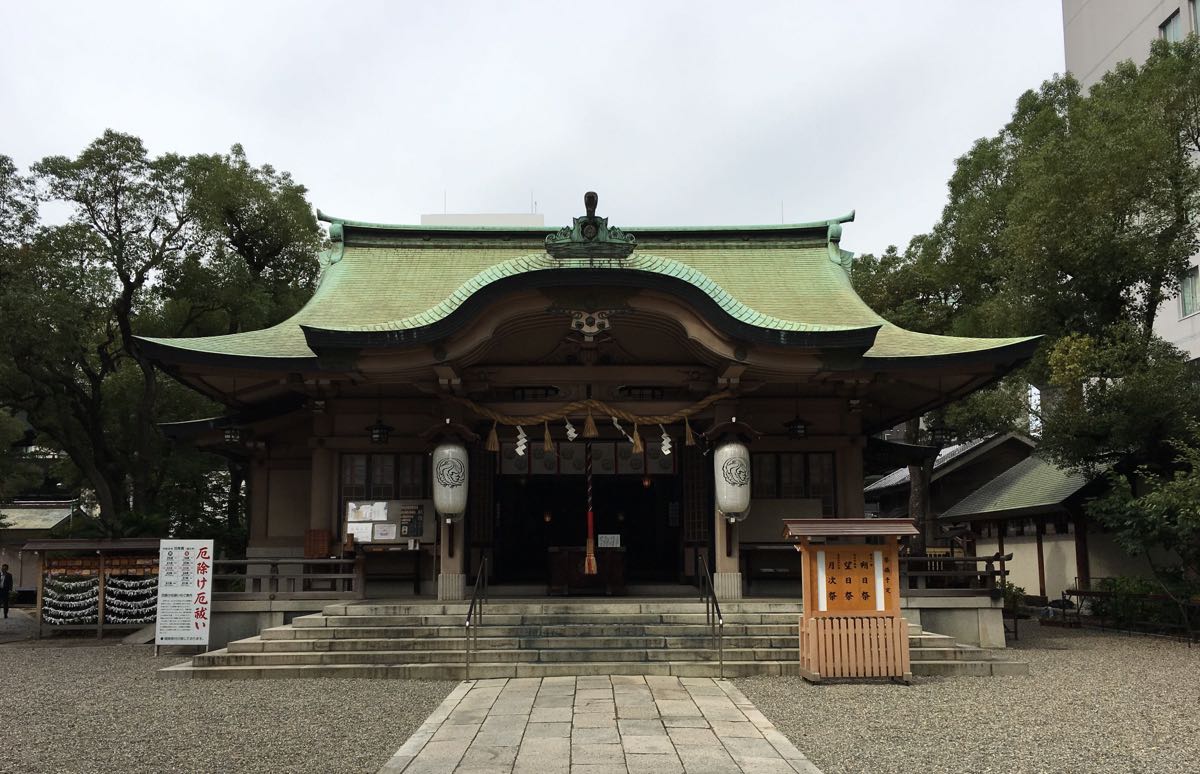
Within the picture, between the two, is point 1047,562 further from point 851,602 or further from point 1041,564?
point 851,602

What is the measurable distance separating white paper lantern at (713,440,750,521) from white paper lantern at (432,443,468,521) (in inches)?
137

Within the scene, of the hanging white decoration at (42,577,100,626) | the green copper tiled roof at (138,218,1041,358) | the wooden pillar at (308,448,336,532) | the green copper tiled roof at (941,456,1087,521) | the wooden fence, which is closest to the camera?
the wooden fence

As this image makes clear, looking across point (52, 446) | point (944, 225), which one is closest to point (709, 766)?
point (944, 225)

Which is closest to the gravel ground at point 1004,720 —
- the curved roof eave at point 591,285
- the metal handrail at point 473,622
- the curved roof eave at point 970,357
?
the metal handrail at point 473,622

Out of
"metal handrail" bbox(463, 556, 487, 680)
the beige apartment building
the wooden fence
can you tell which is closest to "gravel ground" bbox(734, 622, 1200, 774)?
the wooden fence

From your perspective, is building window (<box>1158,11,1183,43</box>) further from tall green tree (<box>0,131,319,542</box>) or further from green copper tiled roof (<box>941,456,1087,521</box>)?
tall green tree (<box>0,131,319,542</box>)

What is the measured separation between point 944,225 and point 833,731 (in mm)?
20184

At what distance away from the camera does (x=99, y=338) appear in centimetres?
2344

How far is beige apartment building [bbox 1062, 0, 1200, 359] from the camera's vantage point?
78.6 ft

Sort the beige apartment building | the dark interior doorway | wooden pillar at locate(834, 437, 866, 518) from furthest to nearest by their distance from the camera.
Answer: the beige apartment building, the dark interior doorway, wooden pillar at locate(834, 437, 866, 518)

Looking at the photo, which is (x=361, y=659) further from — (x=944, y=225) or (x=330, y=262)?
(x=944, y=225)

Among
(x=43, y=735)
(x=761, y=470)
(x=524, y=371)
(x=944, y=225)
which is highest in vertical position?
(x=944, y=225)

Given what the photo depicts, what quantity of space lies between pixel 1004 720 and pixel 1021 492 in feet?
51.4

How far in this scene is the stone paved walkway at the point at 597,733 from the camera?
6332mm
